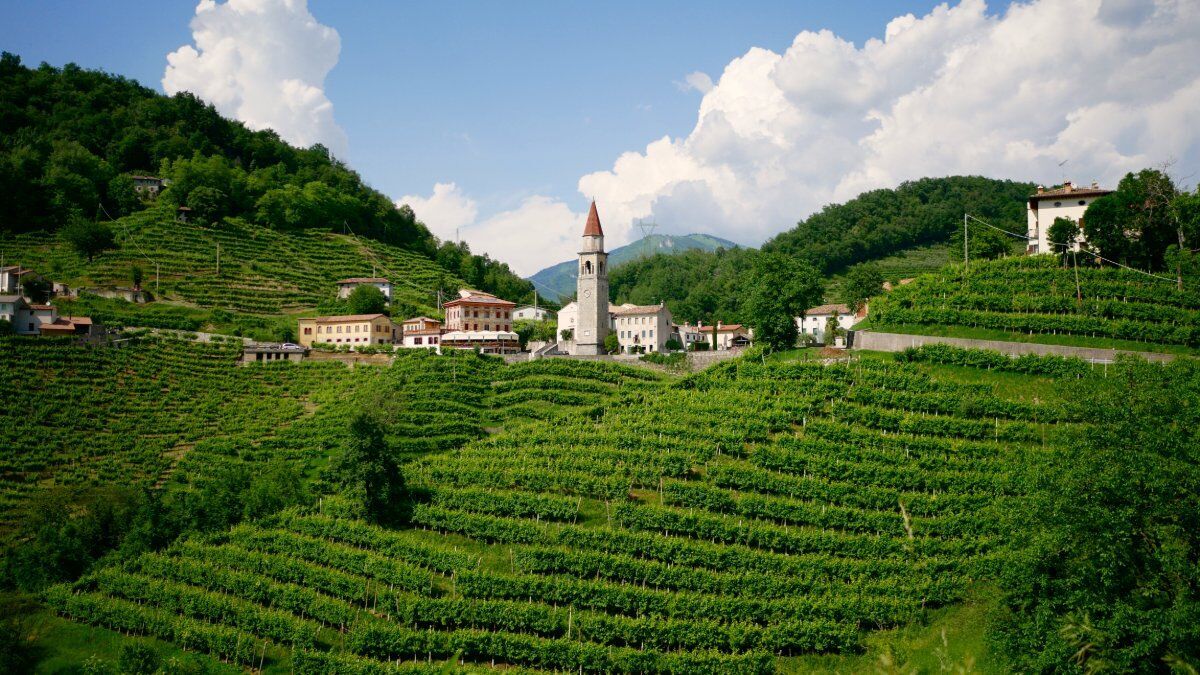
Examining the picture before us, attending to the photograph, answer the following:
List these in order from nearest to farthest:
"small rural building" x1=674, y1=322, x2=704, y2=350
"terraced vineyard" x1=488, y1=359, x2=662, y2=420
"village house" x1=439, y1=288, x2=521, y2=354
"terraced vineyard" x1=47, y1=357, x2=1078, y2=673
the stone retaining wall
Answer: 1. "terraced vineyard" x1=47, y1=357, x2=1078, y2=673
2. the stone retaining wall
3. "terraced vineyard" x1=488, y1=359, x2=662, y2=420
4. "village house" x1=439, y1=288, x2=521, y2=354
5. "small rural building" x1=674, y1=322, x2=704, y2=350

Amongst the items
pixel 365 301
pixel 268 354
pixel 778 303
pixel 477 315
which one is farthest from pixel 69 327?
pixel 778 303

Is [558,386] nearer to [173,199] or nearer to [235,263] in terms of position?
[235,263]

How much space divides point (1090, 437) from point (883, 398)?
474 inches

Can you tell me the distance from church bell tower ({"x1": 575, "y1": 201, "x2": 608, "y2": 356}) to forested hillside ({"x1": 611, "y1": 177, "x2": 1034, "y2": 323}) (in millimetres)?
34597

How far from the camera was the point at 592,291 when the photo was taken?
222 ft

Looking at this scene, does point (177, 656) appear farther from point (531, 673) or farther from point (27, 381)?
point (27, 381)

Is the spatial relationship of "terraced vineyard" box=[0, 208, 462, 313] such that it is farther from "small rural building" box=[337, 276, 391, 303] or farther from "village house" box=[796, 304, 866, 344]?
"village house" box=[796, 304, 866, 344]

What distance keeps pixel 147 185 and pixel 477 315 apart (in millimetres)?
50073

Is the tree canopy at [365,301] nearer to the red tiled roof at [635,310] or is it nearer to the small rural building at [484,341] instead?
the small rural building at [484,341]

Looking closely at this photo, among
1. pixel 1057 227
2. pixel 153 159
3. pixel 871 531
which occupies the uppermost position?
pixel 153 159

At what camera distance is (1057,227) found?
154 ft

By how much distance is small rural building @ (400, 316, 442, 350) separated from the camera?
64625 mm

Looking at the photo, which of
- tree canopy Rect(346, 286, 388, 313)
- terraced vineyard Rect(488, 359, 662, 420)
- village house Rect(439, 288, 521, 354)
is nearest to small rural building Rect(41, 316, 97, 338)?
tree canopy Rect(346, 286, 388, 313)

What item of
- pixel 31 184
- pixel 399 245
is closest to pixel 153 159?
pixel 31 184
